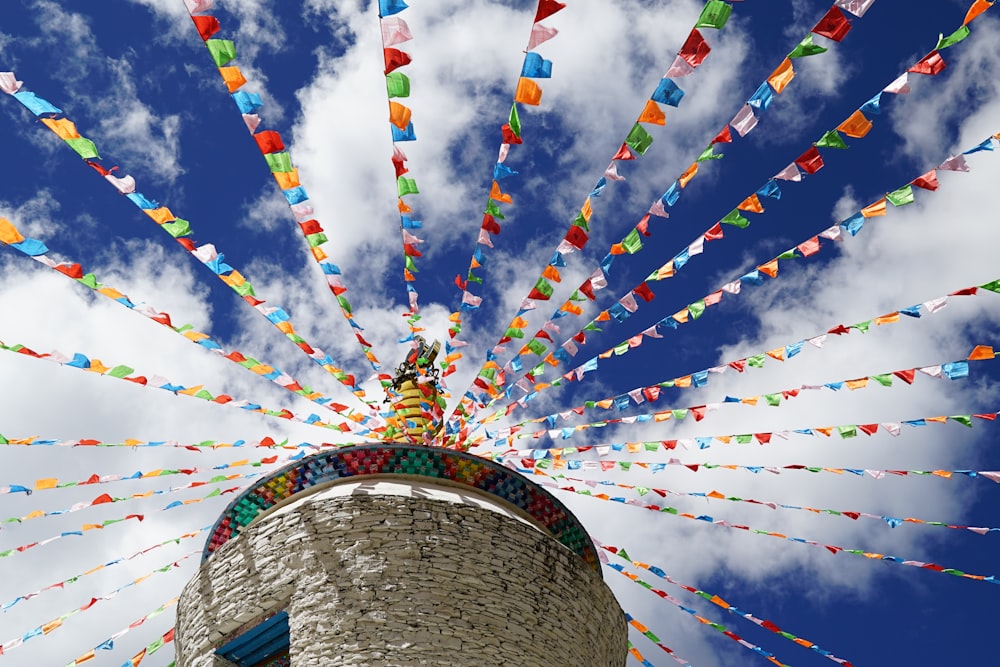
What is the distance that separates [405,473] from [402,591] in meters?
1.41

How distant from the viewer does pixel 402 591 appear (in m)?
7.17

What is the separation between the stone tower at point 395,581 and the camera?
23.0 feet

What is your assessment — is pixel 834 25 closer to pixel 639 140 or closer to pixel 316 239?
pixel 639 140

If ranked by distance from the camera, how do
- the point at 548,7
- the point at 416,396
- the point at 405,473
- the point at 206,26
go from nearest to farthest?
the point at 548,7 < the point at 206,26 < the point at 405,473 < the point at 416,396

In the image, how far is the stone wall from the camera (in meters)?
6.96

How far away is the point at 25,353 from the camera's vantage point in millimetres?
8383

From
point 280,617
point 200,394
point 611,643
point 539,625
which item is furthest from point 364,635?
point 200,394

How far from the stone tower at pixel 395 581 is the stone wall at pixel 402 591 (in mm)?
10

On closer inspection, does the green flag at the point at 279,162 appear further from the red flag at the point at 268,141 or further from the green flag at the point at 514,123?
the green flag at the point at 514,123

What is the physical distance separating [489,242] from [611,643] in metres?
3.90

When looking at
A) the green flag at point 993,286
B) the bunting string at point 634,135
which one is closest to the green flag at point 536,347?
the bunting string at point 634,135

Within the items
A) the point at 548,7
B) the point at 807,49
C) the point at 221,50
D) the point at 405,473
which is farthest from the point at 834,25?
the point at 405,473

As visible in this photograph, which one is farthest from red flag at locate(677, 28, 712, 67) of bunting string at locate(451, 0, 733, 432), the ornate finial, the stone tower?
the ornate finial

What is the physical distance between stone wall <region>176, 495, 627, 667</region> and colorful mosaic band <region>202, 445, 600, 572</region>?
0.64 m
